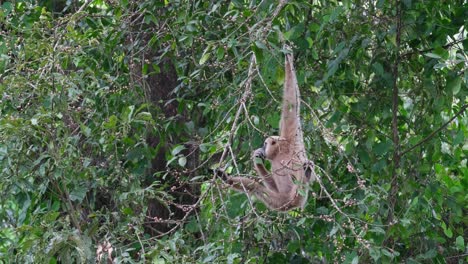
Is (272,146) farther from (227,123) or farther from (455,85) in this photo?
(455,85)

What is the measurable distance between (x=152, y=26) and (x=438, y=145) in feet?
9.30

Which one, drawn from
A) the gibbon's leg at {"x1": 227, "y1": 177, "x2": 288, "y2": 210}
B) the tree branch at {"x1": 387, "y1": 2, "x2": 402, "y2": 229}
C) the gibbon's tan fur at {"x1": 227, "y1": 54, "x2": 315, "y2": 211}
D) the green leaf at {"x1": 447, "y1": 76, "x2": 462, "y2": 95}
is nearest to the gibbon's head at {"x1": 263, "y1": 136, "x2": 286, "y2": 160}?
the gibbon's tan fur at {"x1": 227, "y1": 54, "x2": 315, "y2": 211}

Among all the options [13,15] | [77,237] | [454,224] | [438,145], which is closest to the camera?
[77,237]

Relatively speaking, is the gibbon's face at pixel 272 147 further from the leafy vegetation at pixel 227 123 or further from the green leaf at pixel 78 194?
the green leaf at pixel 78 194

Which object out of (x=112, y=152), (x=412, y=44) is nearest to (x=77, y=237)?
(x=112, y=152)

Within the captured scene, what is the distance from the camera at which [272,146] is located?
666cm

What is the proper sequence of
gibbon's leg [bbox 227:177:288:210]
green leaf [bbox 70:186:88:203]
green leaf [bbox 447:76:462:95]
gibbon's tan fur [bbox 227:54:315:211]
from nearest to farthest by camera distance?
green leaf [bbox 447:76:462:95] → gibbon's tan fur [bbox 227:54:315:211] → green leaf [bbox 70:186:88:203] → gibbon's leg [bbox 227:177:288:210]

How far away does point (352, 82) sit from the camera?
6609mm

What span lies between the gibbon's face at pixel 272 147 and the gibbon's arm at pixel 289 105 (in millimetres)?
82

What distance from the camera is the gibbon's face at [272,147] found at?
21.2ft

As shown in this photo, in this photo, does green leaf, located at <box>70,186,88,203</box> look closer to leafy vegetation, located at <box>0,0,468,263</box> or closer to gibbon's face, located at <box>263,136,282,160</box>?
leafy vegetation, located at <box>0,0,468,263</box>

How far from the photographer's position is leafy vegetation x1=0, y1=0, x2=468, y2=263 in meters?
5.73

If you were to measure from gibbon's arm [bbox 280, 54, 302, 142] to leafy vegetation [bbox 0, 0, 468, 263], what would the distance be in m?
0.16

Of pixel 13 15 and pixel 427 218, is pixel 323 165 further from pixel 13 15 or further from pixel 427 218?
pixel 13 15
